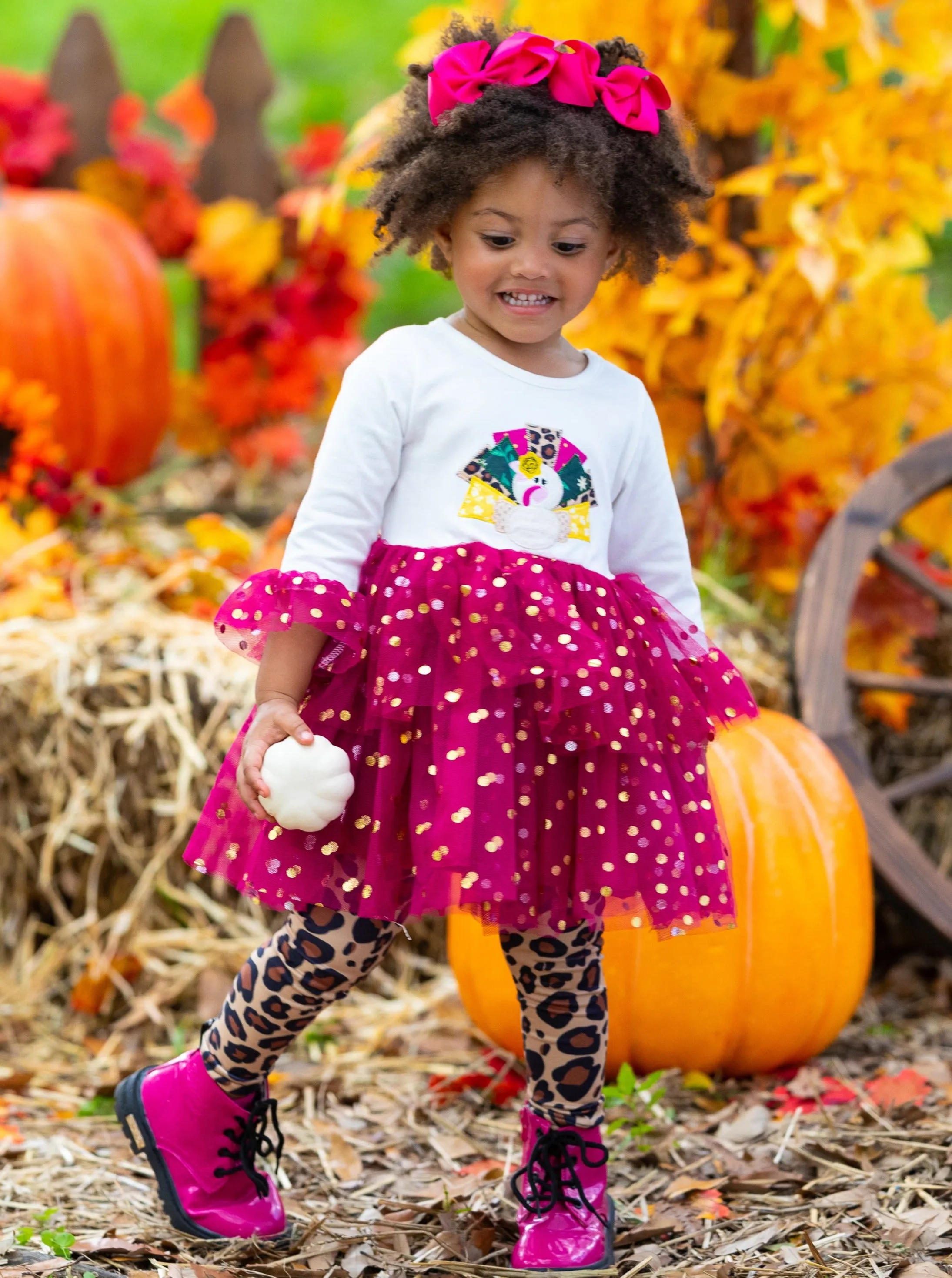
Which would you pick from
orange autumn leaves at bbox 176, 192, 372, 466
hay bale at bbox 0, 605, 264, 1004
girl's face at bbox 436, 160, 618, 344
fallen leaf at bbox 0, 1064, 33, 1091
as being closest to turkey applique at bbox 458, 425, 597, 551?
girl's face at bbox 436, 160, 618, 344

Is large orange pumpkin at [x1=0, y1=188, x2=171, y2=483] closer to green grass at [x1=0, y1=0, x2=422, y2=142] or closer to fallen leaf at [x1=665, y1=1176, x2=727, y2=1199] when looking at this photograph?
green grass at [x1=0, y1=0, x2=422, y2=142]

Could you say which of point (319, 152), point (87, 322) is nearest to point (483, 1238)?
point (87, 322)

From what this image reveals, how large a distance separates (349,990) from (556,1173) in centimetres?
30

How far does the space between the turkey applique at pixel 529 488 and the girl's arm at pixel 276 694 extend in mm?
206

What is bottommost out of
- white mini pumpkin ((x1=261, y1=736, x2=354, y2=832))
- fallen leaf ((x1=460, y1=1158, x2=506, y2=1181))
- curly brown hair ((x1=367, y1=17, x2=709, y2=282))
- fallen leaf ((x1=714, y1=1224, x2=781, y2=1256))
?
fallen leaf ((x1=460, y1=1158, x2=506, y2=1181))

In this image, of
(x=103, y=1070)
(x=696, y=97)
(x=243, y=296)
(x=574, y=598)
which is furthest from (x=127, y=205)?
(x=574, y=598)

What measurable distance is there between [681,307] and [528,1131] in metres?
1.48

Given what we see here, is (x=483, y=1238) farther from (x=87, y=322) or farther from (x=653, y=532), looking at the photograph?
(x=87, y=322)

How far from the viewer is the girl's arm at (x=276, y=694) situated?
4.32ft

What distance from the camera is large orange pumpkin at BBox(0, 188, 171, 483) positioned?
10.3ft

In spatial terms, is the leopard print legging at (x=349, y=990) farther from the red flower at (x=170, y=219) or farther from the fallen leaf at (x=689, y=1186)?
the red flower at (x=170, y=219)

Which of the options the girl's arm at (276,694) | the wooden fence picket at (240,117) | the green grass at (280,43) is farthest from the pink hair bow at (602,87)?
the green grass at (280,43)

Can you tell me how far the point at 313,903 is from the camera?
52.9 inches

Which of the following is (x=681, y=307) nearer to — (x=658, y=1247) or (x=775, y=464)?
(x=775, y=464)
